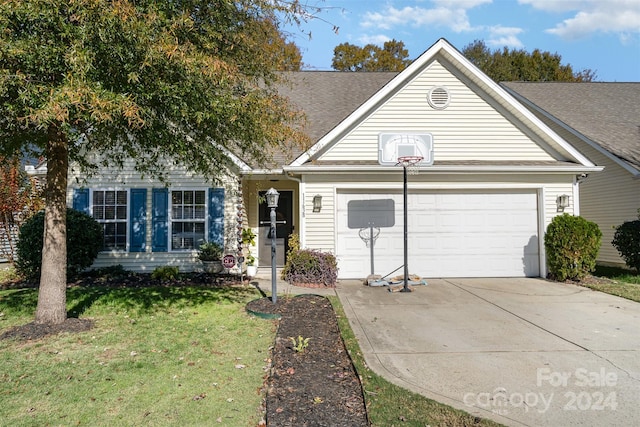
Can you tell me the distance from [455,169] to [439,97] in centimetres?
194

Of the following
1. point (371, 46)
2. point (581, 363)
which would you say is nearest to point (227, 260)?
point (581, 363)

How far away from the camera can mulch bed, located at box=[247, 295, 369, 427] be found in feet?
10.4

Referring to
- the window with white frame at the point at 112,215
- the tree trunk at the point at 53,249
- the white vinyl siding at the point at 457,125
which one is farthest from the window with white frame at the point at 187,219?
the white vinyl siding at the point at 457,125

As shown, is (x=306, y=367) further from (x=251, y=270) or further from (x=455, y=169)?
(x=455, y=169)

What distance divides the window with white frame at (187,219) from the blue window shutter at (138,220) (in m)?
0.72

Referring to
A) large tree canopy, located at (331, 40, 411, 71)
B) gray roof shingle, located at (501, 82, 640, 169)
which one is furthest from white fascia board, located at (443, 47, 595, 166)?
large tree canopy, located at (331, 40, 411, 71)

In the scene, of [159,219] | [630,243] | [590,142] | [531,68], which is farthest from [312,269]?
[531,68]

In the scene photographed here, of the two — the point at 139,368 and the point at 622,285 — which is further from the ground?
the point at 622,285

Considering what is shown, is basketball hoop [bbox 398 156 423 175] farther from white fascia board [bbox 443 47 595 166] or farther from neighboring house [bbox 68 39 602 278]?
white fascia board [bbox 443 47 595 166]

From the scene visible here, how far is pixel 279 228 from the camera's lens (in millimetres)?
11125

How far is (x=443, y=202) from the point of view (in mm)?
9820

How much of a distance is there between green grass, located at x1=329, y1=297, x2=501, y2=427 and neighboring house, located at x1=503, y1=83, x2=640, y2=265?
1128 cm

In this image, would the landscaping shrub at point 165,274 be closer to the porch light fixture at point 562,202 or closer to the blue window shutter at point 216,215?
the blue window shutter at point 216,215

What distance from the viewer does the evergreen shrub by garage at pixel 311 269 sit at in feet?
28.7
